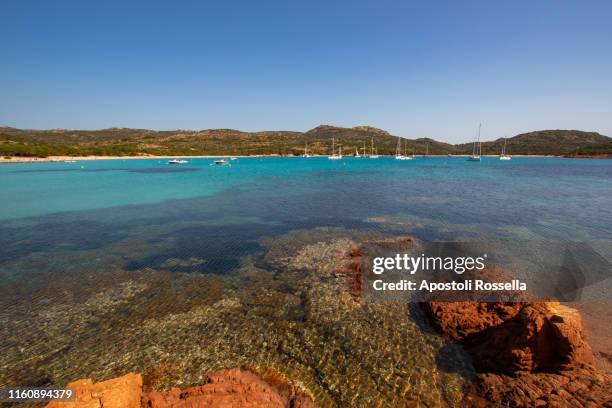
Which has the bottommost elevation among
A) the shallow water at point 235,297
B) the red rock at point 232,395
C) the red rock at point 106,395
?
the shallow water at point 235,297

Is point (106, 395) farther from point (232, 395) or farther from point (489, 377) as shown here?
point (489, 377)

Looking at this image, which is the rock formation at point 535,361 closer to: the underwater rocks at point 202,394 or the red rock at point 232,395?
the red rock at point 232,395

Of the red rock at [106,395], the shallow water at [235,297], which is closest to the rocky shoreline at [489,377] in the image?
the red rock at [106,395]

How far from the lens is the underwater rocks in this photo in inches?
221

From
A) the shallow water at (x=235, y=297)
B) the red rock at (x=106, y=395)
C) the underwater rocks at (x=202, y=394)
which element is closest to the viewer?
the red rock at (x=106, y=395)

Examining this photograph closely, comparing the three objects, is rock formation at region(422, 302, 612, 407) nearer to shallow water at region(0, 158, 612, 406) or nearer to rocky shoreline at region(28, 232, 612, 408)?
rocky shoreline at region(28, 232, 612, 408)

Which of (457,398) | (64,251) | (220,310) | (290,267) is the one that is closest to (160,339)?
(220,310)

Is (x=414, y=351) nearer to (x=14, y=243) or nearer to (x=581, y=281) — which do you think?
(x=581, y=281)

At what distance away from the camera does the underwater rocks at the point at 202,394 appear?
221 inches

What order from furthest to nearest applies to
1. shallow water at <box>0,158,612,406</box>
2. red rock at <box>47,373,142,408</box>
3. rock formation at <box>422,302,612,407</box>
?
shallow water at <box>0,158,612,406</box>, rock formation at <box>422,302,612,407</box>, red rock at <box>47,373,142,408</box>

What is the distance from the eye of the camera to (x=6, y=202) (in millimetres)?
35281

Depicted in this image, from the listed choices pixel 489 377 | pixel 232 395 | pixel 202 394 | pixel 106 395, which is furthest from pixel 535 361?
pixel 106 395

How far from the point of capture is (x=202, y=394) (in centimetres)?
623

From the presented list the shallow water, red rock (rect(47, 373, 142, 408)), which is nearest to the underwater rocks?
red rock (rect(47, 373, 142, 408))
